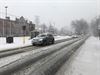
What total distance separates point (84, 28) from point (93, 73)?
545 ft

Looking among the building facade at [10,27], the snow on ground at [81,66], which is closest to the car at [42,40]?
the snow on ground at [81,66]

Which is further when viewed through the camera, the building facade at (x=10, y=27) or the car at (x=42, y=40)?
the building facade at (x=10, y=27)

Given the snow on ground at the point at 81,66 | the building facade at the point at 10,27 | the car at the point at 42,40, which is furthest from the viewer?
the building facade at the point at 10,27

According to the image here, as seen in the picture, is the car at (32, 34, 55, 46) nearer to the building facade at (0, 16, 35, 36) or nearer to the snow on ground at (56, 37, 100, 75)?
the snow on ground at (56, 37, 100, 75)

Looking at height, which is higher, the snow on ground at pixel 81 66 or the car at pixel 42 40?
the car at pixel 42 40

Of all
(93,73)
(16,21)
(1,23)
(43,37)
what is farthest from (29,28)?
(93,73)

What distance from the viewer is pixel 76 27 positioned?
561 ft

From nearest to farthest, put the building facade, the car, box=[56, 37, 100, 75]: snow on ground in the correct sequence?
box=[56, 37, 100, 75]: snow on ground
the car
the building facade

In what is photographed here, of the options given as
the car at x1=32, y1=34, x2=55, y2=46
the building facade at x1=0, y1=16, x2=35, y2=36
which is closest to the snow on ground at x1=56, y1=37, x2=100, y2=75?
the car at x1=32, y1=34, x2=55, y2=46

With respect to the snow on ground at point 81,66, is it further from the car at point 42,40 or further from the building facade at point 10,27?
the building facade at point 10,27

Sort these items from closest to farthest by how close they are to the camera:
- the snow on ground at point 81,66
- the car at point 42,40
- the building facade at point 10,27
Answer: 1. the snow on ground at point 81,66
2. the car at point 42,40
3. the building facade at point 10,27

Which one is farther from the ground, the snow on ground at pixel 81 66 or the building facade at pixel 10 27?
the building facade at pixel 10 27

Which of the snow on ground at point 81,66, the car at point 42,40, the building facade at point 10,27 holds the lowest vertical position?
the snow on ground at point 81,66

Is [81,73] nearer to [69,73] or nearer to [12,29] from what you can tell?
[69,73]
